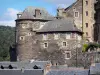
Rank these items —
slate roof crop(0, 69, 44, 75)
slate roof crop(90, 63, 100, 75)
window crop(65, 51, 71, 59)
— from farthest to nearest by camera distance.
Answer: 1. window crop(65, 51, 71, 59)
2. slate roof crop(0, 69, 44, 75)
3. slate roof crop(90, 63, 100, 75)

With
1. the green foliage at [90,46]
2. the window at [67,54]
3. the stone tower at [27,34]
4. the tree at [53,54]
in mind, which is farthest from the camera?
the stone tower at [27,34]

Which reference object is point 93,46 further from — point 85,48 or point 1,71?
point 1,71

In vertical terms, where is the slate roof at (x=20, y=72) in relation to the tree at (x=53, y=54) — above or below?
below

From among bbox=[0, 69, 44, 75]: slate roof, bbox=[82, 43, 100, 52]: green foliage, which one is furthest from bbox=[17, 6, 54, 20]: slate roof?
bbox=[0, 69, 44, 75]: slate roof

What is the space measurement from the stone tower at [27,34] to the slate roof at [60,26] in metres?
1.23

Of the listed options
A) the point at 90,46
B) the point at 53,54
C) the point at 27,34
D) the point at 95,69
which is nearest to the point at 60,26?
the point at 53,54

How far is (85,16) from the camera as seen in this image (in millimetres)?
83500

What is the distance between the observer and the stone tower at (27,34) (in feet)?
267

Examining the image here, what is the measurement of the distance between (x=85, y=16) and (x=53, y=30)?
7.15 m

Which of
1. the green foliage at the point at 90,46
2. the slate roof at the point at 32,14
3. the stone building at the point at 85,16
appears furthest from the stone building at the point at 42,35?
the stone building at the point at 85,16

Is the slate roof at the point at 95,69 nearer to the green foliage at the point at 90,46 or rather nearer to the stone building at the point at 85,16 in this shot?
the green foliage at the point at 90,46

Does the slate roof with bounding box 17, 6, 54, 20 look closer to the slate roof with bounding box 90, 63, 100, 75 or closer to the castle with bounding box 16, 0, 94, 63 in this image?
the castle with bounding box 16, 0, 94, 63

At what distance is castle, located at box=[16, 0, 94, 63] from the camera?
80.1 metres

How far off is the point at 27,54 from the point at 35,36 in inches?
144
